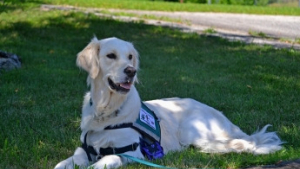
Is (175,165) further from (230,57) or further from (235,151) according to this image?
(230,57)

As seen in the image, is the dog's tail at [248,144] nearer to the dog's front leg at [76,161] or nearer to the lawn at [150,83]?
the lawn at [150,83]

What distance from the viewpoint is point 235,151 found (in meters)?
5.03

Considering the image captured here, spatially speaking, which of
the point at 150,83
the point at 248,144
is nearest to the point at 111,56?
the point at 248,144

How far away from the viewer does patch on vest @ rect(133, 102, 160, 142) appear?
474 centimetres

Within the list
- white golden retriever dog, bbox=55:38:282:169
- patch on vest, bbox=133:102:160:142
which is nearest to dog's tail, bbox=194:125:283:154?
white golden retriever dog, bbox=55:38:282:169

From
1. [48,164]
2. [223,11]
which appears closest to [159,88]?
[48,164]

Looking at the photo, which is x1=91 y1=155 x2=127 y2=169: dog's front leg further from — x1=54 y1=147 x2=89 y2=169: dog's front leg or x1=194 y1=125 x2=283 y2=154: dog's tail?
x1=194 y1=125 x2=283 y2=154: dog's tail

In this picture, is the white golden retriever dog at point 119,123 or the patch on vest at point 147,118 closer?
the white golden retriever dog at point 119,123

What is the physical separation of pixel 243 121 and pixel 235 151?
1.30m

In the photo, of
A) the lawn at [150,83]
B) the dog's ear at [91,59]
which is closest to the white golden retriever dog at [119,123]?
the dog's ear at [91,59]

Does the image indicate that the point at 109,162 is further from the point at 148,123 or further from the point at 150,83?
the point at 150,83

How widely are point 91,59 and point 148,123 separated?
0.79 meters

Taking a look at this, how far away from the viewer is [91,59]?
4785mm

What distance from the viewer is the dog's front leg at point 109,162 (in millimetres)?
4207
